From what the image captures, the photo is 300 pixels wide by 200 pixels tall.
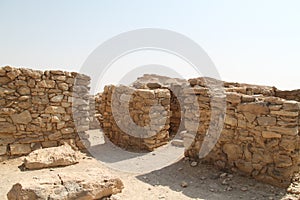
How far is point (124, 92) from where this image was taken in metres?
7.81

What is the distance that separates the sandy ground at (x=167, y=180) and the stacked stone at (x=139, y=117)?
3.32ft

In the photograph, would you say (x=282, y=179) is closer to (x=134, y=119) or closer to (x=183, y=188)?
(x=183, y=188)

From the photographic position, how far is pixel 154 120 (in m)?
7.40

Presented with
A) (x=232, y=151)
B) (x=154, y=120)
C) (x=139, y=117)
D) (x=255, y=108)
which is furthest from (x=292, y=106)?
(x=139, y=117)

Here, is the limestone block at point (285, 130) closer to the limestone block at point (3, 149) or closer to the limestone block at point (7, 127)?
the limestone block at point (7, 127)

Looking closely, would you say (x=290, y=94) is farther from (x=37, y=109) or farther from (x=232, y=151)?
(x=37, y=109)

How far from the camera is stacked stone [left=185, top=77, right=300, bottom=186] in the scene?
4.34m

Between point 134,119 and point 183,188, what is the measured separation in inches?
131

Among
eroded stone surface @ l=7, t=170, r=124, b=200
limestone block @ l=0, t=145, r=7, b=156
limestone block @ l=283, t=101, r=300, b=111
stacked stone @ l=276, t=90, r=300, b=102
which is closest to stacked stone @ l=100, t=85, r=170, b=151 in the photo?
limestone block @ l=0, t=145, r=7, b=156

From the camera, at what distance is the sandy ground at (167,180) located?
4.29 meters

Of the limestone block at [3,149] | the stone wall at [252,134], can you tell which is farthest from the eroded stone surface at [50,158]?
the stone wall at [252,134]

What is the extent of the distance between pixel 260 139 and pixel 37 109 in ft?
17.6

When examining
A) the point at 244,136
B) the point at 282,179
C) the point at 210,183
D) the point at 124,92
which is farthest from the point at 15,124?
the point at 282,179

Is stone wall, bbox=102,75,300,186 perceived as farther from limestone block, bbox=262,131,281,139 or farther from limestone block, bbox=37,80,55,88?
limestone block, bbox=37,80,55,88
